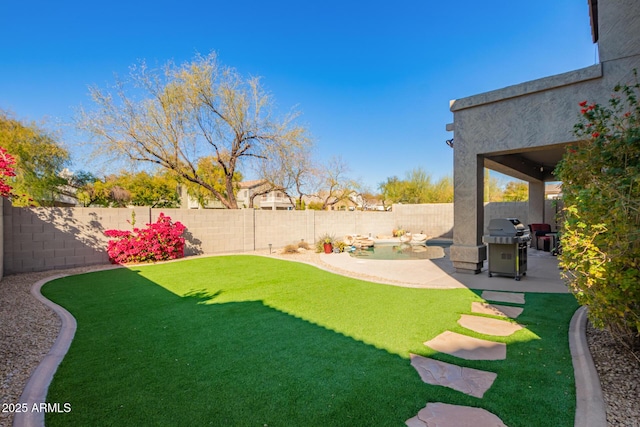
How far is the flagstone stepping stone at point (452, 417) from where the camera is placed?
7.35 feet

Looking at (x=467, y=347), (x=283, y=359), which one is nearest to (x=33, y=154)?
(x=283, y=359)

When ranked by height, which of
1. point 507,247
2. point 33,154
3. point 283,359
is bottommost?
point 283,359

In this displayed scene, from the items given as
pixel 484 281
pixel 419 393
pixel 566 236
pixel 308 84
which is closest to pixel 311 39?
pixel 308 84

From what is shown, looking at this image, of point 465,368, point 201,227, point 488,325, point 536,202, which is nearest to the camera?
point 465,368

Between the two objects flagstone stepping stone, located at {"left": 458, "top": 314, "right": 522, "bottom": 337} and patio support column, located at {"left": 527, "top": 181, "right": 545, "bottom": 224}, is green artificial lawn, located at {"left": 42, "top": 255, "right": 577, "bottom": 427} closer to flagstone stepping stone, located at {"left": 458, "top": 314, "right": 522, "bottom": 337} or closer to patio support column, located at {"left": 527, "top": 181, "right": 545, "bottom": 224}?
flagstone stepping stone, located at {"left": 458, "top": 314, "right": 522, "bottom": 337}

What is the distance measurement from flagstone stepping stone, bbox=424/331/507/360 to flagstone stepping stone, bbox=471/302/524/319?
4.23 ft

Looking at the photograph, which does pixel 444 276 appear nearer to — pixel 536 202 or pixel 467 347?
pixel 467 347

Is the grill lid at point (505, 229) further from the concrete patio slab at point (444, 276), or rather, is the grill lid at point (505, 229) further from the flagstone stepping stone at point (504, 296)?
the flagstone stepping stone at point (504, 296)

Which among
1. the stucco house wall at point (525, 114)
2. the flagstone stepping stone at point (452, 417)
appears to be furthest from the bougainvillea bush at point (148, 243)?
the flagstone stepping stone at point (452, 417)

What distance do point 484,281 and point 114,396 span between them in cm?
727

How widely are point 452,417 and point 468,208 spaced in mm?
6347

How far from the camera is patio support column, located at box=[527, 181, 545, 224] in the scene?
13969mm

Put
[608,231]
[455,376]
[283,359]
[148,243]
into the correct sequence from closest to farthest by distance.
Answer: [608,231] < [455,376] < [283,359] < [148,243]

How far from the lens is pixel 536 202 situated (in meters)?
14.2
